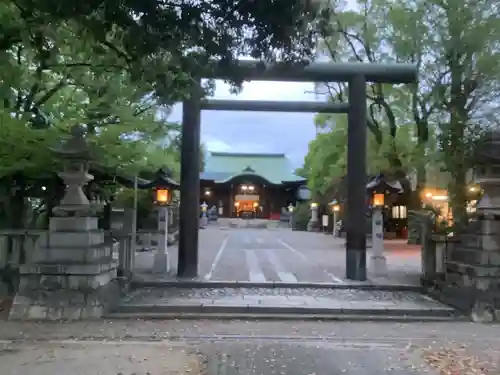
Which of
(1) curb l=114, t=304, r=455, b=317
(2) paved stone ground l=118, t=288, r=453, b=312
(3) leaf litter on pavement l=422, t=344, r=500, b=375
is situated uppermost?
(2) paved stone ground l=118, t=288, r=453, b=312

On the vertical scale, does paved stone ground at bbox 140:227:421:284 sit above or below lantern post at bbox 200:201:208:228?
below

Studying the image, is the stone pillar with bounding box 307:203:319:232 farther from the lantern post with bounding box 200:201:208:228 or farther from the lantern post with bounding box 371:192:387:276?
the lantern post with bounding box 371:192:387:276

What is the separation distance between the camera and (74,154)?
356 inches

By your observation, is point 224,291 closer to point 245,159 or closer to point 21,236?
point 21,236

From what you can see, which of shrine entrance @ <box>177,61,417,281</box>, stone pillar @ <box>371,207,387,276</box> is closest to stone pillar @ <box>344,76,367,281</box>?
shrine entrance @ <box>177,61,417,281</box>

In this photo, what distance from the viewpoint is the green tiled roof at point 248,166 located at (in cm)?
5541

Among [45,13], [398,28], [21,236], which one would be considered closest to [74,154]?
[21,236]

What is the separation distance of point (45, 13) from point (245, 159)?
2355 inches

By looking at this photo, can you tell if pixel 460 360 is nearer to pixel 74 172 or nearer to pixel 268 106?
pixel 74 172

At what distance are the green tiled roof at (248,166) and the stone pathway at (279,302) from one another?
4195cm

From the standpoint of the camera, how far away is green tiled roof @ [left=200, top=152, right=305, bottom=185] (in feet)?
182

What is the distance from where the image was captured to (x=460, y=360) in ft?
21.4

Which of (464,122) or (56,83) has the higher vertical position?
(56,83)

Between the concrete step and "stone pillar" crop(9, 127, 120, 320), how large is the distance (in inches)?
24.5
